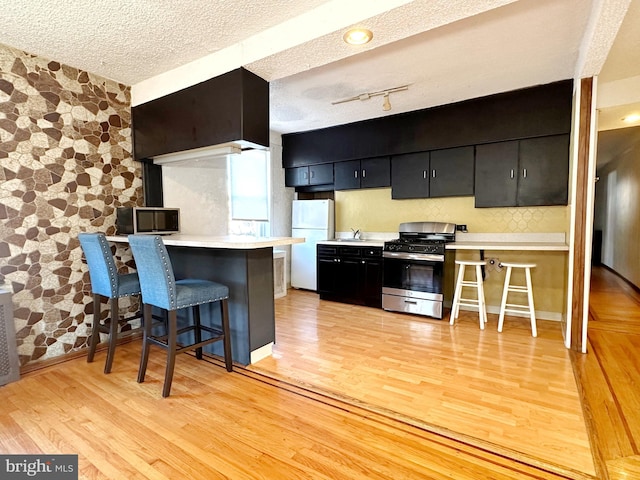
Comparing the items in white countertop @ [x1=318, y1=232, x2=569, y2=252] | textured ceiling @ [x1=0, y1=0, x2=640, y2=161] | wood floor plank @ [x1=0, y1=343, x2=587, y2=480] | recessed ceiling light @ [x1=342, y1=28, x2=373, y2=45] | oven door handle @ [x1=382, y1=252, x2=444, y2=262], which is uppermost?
textured ceiling @ [x1=0, y1=0, x2=640, y2=161]

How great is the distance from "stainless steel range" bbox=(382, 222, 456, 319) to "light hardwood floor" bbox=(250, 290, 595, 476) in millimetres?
219

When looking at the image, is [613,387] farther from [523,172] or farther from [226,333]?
[226,333]

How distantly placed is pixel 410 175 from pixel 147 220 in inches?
122

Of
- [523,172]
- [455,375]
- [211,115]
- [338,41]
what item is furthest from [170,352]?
[523,172]

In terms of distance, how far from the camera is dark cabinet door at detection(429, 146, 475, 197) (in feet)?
12.7

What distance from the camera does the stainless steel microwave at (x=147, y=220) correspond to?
2916 mm

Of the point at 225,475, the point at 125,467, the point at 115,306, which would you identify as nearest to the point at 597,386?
the point at 225,475

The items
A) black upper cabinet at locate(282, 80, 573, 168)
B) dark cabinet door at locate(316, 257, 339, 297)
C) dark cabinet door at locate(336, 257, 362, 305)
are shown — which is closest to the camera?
black upper cabinet at locate(282, 80, 573, 168)

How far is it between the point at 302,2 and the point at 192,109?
1261 mm

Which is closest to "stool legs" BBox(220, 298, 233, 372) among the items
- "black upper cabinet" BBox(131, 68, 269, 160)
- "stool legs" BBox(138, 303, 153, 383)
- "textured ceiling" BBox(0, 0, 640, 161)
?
"stool legs" BBox(138, 303, 153, 383)

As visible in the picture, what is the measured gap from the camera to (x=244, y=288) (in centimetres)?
253

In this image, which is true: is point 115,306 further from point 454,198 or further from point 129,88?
point 454,198

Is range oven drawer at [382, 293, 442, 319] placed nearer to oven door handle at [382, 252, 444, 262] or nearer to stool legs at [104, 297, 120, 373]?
oven door handle at [382, 252, 444, 262]

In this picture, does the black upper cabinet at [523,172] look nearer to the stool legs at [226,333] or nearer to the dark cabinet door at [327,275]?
the dark cabinet door at [327,275]
